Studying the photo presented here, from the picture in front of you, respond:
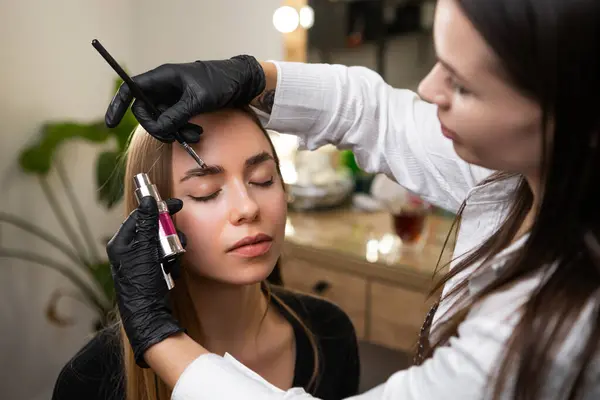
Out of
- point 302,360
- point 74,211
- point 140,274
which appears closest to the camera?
point 140,274

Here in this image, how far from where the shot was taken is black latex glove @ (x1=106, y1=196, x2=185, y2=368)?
840mm

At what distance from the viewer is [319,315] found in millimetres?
1349

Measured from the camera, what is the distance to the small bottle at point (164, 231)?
85 cm

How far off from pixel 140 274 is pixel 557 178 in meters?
0.54

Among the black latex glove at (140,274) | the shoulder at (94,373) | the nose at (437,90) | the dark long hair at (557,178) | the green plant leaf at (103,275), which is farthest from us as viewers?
the green plant leaf at (103,275)

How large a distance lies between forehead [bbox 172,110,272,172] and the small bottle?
0.13m

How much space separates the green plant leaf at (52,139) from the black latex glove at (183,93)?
1.31 m

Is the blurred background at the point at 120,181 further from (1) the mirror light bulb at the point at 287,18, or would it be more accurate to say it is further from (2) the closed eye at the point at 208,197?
(2) the closed eye at the point at 208,197

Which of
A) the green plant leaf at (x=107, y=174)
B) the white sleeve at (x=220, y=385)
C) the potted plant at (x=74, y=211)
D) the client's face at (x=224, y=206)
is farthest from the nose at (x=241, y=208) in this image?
the green plant leaf at (x=107, y=174)

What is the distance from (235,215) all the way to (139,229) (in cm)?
17

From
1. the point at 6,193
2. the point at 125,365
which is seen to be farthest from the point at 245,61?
the point at 6,193

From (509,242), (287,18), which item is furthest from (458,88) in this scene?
(287,18)

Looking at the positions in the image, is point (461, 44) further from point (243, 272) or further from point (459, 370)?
point (243, 272)

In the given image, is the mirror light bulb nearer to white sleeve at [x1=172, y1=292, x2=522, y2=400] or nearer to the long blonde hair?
the long blonde hair
